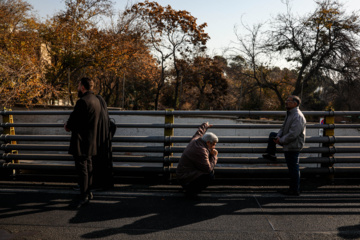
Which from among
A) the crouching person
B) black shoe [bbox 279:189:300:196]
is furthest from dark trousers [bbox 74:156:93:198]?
black shoe [bbox 279:189:300:196]

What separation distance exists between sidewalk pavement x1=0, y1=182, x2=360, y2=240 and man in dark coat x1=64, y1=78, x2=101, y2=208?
342 mm

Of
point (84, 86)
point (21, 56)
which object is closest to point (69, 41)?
point (21, 56)

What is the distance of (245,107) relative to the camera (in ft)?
126

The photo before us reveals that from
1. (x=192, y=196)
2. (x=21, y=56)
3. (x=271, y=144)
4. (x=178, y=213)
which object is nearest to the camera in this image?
(x=178, y=213)

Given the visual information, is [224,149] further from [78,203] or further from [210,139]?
[78,203]

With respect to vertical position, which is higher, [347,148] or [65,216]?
[347,148]

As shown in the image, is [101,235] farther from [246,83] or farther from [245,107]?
[245,107]

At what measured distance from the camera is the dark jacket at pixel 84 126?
4357 millimetres

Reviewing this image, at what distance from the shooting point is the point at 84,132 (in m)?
4.44

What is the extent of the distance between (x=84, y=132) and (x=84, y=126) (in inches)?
3.4

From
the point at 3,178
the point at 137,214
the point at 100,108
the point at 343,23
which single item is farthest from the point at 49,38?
the point at 343,23

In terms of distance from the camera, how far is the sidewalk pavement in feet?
11.3

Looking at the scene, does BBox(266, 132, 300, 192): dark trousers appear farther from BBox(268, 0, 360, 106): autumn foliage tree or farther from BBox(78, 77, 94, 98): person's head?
BBox(268, 0, 360, 106): autumn foliage tree

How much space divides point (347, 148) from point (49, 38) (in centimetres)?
2026
